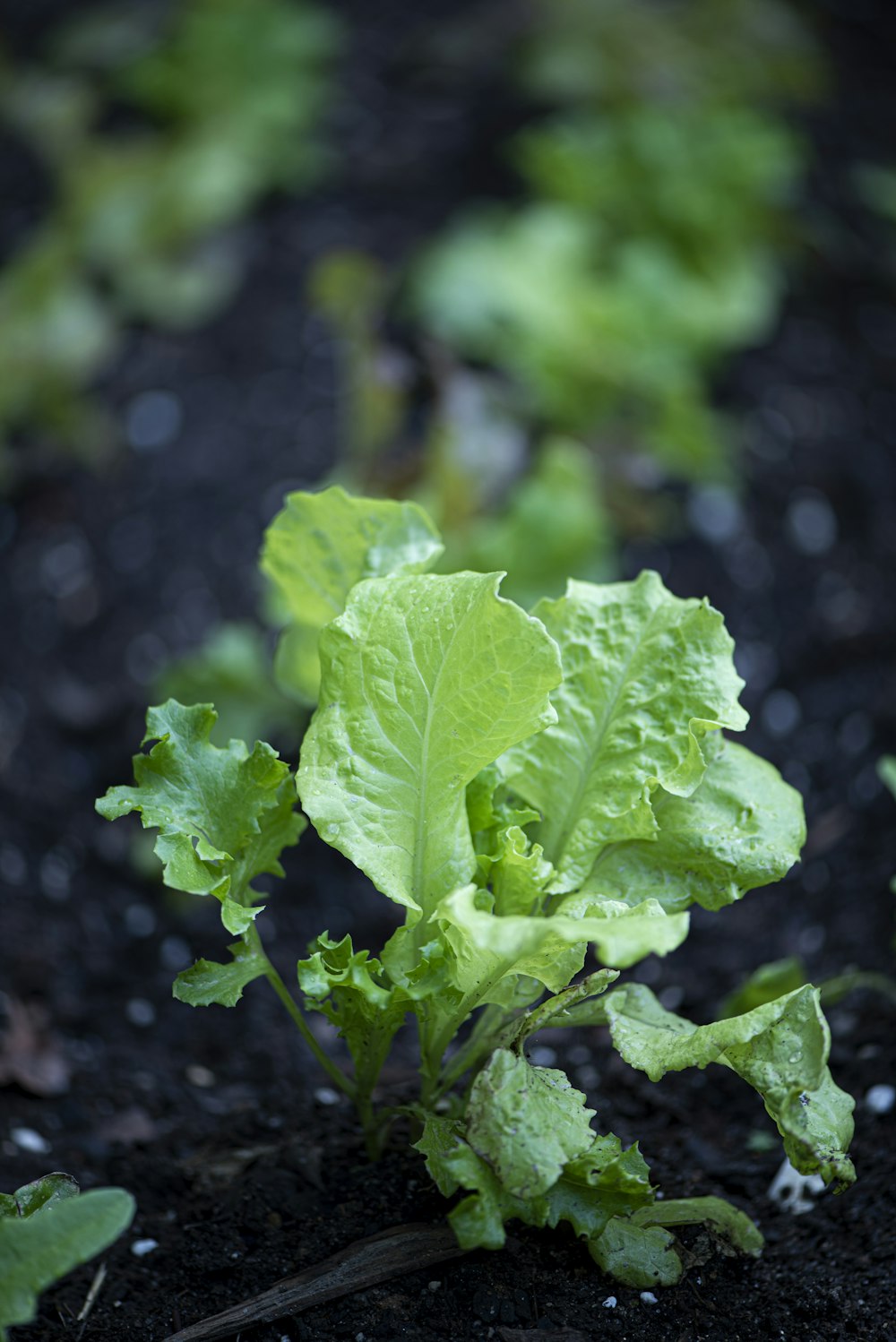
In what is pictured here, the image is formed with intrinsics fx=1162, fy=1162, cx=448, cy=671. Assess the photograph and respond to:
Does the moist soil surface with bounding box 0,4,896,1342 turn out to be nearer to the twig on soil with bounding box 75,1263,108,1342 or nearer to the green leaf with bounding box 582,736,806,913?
the twig on soil with bounding box 75,1263,108,1342

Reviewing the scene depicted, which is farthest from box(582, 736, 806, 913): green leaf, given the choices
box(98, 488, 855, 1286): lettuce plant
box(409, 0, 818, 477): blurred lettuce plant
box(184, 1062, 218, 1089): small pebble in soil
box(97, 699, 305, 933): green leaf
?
box(409, 0, 818, 477): blurred lettuce plant

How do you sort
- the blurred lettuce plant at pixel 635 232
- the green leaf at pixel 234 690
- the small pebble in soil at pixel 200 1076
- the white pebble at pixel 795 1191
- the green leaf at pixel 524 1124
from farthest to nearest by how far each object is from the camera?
the blurred lettuce plant at pixel 635 232 → the green leaf at pixel 234 690 → the small pebble in soil at pixel 200 1076 → the white pebble at pixel 795 1191 → the green leaf at pixel 524 1124

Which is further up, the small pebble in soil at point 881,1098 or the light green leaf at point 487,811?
the light green leaf at point 487,811

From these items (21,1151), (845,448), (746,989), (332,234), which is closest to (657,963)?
(746,989)

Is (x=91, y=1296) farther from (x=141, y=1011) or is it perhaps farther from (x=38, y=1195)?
(x=141, y=1011)

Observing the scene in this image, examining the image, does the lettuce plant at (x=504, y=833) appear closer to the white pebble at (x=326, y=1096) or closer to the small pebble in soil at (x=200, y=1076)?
the white pebble at (x=326, y=1096)

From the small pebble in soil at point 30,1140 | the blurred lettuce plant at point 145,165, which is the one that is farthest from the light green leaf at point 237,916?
the blurred lettuce plant at point 145,165

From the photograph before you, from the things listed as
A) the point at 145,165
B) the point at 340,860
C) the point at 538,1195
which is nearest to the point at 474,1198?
the point at 538,1195
